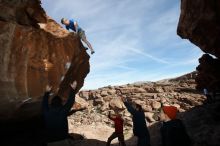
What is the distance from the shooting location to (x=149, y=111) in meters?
20.0

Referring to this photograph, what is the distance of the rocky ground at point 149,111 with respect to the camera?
12116mm

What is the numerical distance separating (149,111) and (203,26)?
369 inches

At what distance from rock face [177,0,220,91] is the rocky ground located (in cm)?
281

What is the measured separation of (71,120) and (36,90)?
8648 millimetres

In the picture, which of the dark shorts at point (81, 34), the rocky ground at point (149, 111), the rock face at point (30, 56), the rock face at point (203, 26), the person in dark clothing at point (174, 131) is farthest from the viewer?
the dark shorts at point (81, 34)

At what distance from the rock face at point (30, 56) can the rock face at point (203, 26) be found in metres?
5.56

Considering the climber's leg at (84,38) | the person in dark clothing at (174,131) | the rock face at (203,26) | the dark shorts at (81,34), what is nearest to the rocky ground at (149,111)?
the rock face at (203,26)

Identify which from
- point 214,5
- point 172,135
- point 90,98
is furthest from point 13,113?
point 90,98

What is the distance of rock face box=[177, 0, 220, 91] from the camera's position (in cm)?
1168

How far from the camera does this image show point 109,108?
20.9 meters

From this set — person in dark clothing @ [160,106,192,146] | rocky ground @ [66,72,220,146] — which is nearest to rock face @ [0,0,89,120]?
rocky ground @ [66,72,220,146]

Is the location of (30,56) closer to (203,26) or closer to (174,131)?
(174,131)

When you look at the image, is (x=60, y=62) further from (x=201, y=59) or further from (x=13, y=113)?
(x=201, y=59)

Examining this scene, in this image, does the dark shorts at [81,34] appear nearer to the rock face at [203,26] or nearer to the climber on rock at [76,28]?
the climber on rock at [76,28]
